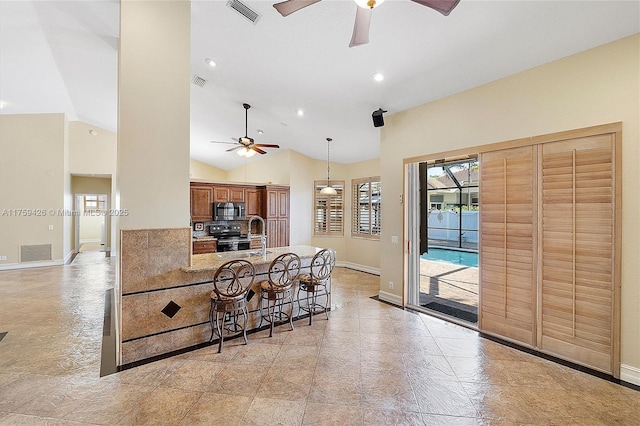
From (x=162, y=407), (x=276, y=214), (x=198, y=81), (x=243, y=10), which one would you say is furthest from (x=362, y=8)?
(x=276, y=214)

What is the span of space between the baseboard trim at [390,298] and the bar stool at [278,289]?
175 centimetres

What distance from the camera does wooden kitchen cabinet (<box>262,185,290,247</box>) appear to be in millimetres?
7426

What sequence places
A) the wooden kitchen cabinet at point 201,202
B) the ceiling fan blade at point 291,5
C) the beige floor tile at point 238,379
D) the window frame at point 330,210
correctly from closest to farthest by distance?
the ceiling fan blade at point 291,5
the beige floor tile at point 238,379
the wooden kitchen cabinet at point 201,202
the window frame at point 330,210

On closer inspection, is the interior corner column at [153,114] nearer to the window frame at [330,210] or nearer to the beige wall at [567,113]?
the beige wall at [567,113]

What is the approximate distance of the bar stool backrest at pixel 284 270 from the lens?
3.63m

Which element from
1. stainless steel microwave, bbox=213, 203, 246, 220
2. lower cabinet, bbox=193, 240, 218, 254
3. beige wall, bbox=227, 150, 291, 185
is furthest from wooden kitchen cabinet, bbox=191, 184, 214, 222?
beige wall, bbox=227, 150, 291, 185

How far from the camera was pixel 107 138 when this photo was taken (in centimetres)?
859

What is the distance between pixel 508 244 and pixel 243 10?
Result: 406 cm

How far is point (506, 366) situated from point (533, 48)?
3.26 m

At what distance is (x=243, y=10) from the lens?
3.01m

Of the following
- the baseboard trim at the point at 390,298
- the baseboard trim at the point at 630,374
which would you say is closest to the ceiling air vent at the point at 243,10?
the baseboard trim at the point at 390,298

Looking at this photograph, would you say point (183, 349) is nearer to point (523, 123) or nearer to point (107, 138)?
point (523, 123)

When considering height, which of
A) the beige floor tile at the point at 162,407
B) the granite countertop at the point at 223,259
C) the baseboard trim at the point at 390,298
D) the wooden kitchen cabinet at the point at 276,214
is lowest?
the beige floor tile at the point at 162,407

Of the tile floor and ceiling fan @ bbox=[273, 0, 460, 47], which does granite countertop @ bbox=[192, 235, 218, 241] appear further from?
ceiling fan @ bbox=[273, 0, 460, 47]
